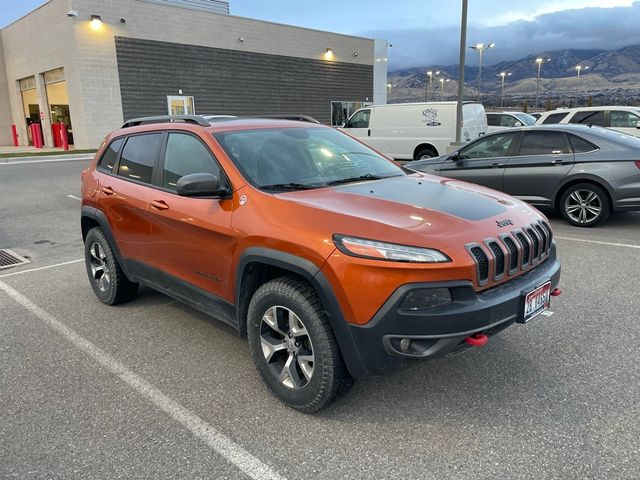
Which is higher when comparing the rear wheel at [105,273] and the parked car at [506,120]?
the parked car at [506,120]

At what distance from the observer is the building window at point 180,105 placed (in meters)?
25.3

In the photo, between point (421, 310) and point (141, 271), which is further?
point (141, 271)

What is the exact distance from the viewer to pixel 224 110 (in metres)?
27.5

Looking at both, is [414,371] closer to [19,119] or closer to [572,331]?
[572,331]

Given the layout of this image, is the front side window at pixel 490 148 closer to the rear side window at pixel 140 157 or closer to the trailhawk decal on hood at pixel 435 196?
the trailhawk decal on hood at pixel 435 196

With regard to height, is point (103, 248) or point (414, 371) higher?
point (103, 248)

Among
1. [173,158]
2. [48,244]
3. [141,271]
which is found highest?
[173,158]

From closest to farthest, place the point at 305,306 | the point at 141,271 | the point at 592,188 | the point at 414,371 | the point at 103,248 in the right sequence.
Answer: the point at 305,306, the point at 414,371, the point at 141,271, the point at 103,248, the point at 592,188

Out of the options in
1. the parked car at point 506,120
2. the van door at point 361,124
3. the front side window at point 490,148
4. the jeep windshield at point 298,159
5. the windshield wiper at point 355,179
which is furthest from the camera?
the parked car at point 506,120

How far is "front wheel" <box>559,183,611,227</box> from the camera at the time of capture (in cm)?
742

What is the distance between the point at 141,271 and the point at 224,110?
2471 centimetres

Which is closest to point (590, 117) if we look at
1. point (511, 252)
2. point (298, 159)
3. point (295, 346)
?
point (298, 159)

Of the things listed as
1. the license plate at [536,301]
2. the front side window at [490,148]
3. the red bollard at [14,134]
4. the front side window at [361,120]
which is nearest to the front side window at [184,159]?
the license plate at [536,301]

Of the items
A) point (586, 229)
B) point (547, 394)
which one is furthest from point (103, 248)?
point (586, 229)
